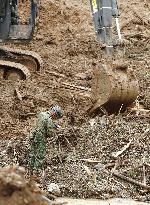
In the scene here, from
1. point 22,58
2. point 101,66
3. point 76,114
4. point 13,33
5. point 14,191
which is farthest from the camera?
point 22,58

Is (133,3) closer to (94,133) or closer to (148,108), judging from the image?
(148,108)

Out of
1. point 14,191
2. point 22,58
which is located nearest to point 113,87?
point 22,58

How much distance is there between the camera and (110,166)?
7.14 metres

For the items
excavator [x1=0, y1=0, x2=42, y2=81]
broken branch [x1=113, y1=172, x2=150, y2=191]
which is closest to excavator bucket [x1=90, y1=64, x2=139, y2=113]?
broken branch [x1=113, y1=172, x2=150, y2=191]

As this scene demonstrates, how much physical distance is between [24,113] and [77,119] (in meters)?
1.22

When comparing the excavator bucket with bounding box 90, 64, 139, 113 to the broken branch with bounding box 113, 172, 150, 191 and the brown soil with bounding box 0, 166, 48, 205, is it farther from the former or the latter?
the brown soil with bounding box 0, 166, 48, 205

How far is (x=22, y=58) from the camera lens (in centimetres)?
1284

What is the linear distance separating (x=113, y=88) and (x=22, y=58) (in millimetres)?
4545

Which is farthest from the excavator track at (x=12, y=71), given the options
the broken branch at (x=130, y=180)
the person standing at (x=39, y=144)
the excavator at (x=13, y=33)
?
the broken branch at (x=130, y=180)

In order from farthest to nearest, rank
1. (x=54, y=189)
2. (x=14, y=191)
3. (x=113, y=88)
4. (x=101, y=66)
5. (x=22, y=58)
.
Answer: (x=22, y=58) < (x=101, y=66) < (x=113, y=88) < (x=54, y=189) < (x=14, y=191)

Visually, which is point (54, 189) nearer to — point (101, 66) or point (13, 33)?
point (101, 66)

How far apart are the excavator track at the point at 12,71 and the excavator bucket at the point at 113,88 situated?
3259 mm

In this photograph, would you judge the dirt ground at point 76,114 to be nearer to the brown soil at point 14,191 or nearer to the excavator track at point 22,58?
the excavator track at point 22,58

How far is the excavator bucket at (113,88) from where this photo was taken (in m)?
8.74
